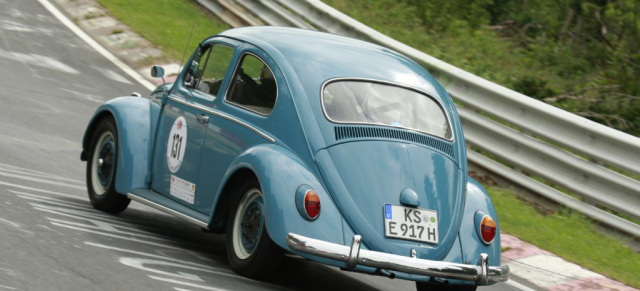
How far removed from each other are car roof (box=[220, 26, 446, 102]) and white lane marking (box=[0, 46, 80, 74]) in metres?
6.53

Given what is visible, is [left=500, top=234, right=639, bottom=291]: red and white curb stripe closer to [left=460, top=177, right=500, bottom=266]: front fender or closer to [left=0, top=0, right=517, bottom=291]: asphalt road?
[left=0, top=0, right=517, bottom=291]: asphalt road

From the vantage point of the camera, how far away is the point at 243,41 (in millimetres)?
7230

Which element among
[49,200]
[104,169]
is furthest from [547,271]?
[49,200]

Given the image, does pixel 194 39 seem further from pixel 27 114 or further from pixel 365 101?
pixel 365 101

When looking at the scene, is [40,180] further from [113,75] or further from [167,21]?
[167,21]

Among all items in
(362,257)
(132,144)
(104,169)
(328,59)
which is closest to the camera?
(362,257)

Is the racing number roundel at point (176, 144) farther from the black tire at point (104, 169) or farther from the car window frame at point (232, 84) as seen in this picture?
the black tire at point (104, 169)

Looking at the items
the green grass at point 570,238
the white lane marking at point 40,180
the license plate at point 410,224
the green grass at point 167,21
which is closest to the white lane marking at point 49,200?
the white lane marking at point 40,180

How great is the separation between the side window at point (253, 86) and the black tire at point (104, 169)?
134 cm

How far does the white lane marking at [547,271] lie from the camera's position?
26.4 feet

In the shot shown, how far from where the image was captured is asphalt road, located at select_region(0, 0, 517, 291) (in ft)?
19.0

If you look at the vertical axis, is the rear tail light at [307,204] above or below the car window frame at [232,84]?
below

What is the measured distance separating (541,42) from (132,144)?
9.21 m

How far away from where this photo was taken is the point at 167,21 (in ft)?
52.4
